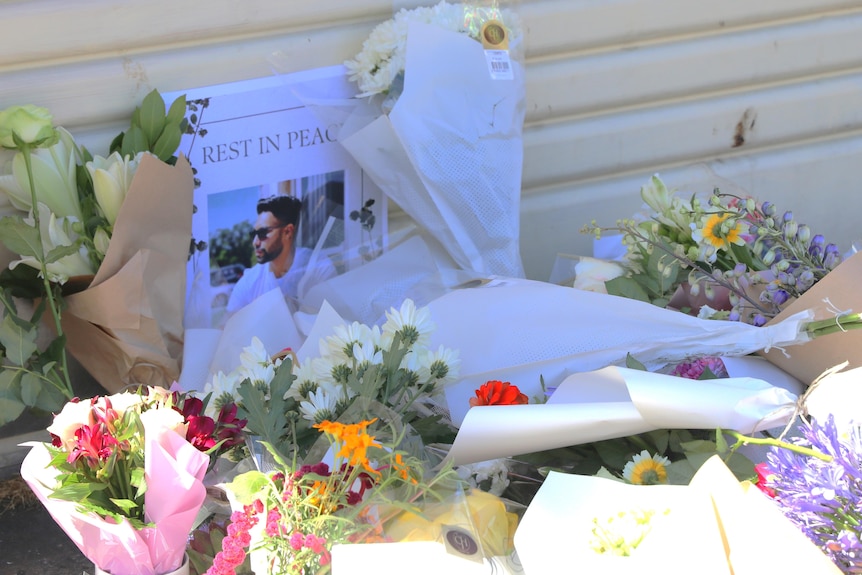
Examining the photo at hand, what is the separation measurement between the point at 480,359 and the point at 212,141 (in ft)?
2.74

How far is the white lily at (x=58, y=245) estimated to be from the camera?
1.63 metres

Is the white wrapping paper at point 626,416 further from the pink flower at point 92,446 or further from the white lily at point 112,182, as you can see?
the white lily at point 112,182

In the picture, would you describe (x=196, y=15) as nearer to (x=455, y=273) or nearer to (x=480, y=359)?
(x=455, y=273)

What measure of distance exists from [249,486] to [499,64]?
1.19 m

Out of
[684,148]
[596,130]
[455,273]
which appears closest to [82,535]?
[455,273]

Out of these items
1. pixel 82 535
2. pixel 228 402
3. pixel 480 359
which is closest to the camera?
pixel 82 535

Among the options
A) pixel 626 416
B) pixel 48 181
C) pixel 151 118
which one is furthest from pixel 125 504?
pixel 151 118

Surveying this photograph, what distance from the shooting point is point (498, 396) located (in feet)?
3.91

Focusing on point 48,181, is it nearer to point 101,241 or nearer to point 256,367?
point 101,241

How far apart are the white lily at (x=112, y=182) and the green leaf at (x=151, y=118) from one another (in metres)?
0.10

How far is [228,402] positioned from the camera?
127 cm

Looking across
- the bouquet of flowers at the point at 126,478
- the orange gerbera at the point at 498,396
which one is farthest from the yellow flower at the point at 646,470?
the bouquet of flowers at the point at 126,478

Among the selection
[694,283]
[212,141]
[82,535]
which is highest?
[212,141]

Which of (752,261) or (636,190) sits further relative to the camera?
(636,190)
